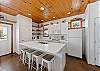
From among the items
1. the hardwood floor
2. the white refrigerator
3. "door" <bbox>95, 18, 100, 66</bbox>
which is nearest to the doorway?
the hardwood floor

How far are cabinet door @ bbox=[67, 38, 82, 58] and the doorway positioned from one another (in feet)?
12.7

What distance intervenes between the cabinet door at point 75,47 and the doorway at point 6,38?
3.88 m

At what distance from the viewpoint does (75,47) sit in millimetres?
4543

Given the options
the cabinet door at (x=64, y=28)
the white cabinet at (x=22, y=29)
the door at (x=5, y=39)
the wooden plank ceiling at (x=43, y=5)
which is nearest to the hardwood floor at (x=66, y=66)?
the door at (x=5, y=39)

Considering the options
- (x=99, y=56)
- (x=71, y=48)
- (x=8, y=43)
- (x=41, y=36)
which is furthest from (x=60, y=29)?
(x=8, y=43)

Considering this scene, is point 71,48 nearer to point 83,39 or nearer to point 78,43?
point 78,43

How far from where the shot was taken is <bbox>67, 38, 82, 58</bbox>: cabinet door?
435 centimetres

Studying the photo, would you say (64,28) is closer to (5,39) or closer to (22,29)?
(22,29)

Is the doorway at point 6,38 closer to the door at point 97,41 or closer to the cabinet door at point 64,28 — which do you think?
the cabinet door at point 64,28

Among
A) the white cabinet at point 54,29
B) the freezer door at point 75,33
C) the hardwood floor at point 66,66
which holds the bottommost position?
the hardwood floor at point 66,66

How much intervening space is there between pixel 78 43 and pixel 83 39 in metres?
0.52

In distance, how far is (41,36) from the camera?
7773 millimetres

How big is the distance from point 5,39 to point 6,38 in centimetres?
9

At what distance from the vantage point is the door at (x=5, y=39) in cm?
488
